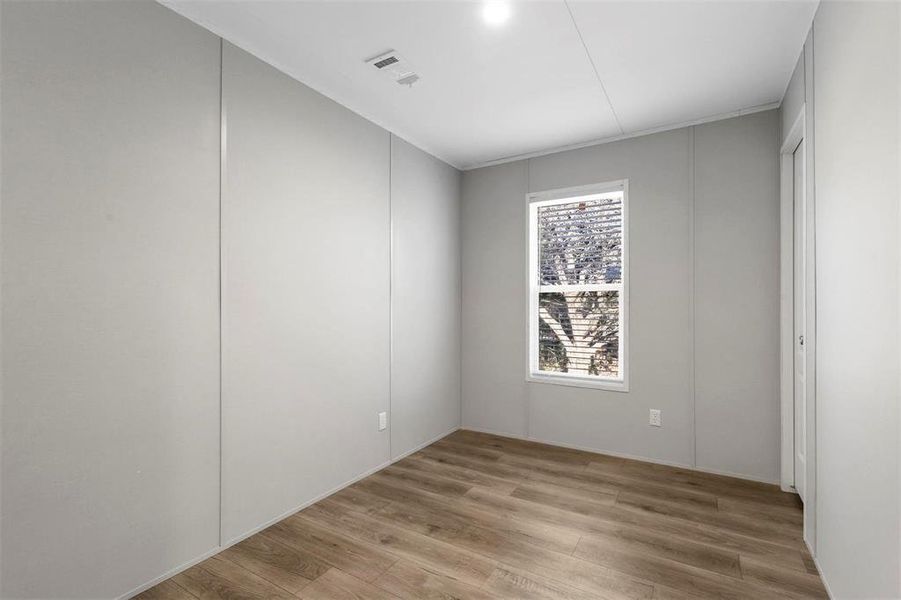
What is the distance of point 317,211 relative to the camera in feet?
8.77

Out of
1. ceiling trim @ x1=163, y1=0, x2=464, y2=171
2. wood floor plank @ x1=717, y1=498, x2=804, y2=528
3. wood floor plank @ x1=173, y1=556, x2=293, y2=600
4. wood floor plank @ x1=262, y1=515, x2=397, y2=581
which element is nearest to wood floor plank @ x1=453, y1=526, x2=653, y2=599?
Answer: wood floor plank @ x1=262, y1=515, x2=397, y2=581

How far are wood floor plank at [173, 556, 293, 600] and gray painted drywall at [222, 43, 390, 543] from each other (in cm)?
18

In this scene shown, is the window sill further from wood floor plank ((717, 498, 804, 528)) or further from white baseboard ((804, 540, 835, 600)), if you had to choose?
white baseboard ((804, 540, 835, 600))

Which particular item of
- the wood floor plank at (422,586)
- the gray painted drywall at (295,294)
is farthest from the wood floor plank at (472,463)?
the wood floor plank at (422,586)

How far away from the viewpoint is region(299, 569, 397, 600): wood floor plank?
1.82 metres

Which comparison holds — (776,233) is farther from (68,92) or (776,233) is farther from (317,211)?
(68,92)

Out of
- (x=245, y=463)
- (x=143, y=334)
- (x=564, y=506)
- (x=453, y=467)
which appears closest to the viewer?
(x=143, y=334)

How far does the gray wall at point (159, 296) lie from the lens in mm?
1525

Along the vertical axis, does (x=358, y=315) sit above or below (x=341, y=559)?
above

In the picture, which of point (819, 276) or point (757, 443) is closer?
point (819, 276)

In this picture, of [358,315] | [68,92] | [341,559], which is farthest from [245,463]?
[68,92]

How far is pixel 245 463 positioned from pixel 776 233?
3581 millimetres

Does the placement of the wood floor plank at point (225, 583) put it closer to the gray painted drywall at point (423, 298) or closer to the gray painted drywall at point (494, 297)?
the gray painted drywall at point (423, 298)

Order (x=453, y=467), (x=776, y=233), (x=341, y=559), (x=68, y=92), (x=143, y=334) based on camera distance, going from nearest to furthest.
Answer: (x=68, y=92)
(x=143, y=334)
(x=341, y=559)
(x=776, y=233)
(x=453, y=467)
